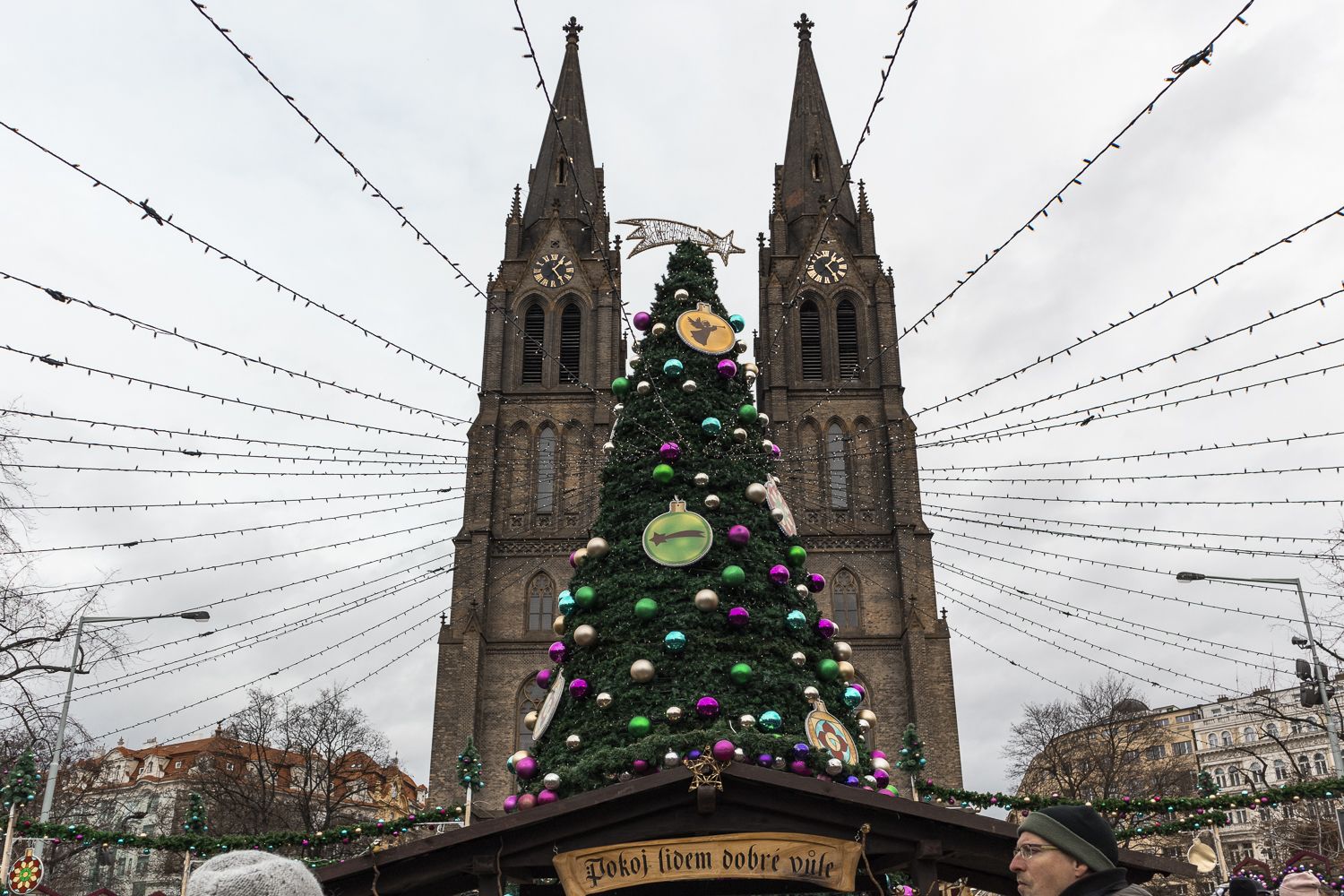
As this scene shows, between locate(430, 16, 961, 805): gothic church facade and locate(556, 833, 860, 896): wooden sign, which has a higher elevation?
locate(430, 16, 961, 805): gothic church facade

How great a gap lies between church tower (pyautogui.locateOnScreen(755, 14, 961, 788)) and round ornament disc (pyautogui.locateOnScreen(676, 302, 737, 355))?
18.3 meters

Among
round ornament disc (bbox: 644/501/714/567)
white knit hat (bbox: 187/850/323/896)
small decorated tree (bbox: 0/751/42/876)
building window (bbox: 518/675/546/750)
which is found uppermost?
building window (bbox: 518/675/546/750)

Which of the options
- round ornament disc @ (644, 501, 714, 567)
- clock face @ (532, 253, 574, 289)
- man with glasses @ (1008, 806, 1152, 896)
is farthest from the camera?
clock face @ (532, 253, 574, 289)

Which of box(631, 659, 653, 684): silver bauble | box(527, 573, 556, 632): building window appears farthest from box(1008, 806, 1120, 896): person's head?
box(527, 573, 556, 632): building window

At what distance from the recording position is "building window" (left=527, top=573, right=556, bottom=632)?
117ft

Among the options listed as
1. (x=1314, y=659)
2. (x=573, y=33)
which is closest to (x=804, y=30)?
(x=573, y=33)

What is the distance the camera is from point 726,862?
25.7 ft

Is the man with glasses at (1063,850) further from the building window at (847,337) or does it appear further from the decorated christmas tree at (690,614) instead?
the building window at (847,337)

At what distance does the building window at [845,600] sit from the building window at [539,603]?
949 cm

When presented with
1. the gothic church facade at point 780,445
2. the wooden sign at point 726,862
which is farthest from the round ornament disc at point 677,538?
the gothic church facade at point 780,445

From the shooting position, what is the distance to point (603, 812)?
803 centimetres

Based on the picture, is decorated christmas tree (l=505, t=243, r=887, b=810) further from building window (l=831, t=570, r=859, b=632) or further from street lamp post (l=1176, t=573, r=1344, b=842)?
building window (l=831, t=570, r=859, b=632)

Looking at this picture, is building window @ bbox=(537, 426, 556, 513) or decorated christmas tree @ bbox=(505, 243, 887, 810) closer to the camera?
decorated christmas tree @ bbox=(505, 243, 887, 810)

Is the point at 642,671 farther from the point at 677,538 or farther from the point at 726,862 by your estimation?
the point at 726,862
